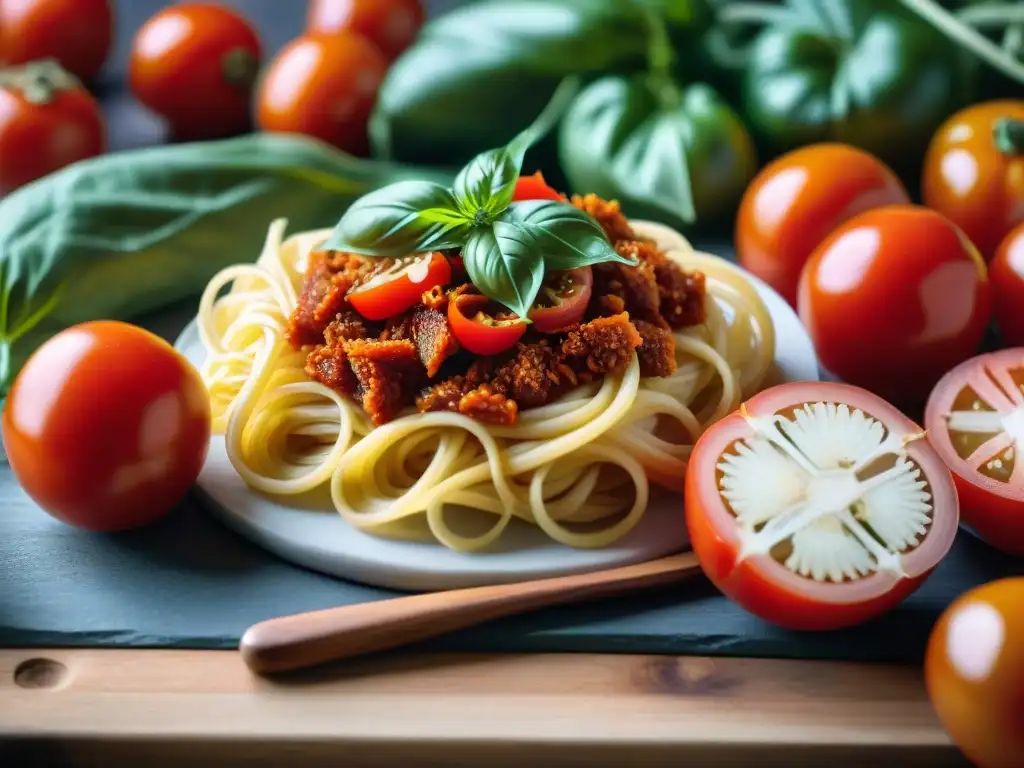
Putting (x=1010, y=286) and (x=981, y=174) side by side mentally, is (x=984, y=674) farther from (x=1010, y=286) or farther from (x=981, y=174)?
(x=981, y=174)

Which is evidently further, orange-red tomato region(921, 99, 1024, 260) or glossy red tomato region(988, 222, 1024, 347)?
orange-red tomato region(921, 99, 1024, 260)

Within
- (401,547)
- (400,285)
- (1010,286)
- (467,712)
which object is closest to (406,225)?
(400,285)

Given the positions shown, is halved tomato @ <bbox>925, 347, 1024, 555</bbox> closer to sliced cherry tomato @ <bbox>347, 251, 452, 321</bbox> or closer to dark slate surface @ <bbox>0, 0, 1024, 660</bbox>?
dark slate surface @ <bbox>0, 0, 1024, 660</bbox>

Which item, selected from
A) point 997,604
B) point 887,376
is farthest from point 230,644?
point 887,376

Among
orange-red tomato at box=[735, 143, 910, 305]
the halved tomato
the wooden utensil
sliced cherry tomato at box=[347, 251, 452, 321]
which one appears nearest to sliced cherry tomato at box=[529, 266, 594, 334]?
sliced cherry tomato at box=[347, 251, 452, 321]

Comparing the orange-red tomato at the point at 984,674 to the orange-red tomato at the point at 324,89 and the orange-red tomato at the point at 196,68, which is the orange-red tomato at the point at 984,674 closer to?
the orange-red tomato at the point at 324,89

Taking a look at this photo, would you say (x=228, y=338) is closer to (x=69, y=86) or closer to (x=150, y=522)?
(x=150, y=522)

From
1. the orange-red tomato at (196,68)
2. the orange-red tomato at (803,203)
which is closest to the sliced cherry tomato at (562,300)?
the orange-red tomato at (803,203)

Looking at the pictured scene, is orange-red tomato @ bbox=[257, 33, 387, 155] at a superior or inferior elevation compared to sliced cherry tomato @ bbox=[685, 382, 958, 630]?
superior
